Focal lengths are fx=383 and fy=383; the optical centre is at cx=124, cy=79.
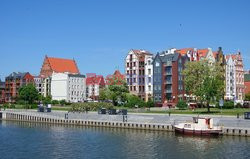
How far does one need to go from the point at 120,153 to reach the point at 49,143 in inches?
555

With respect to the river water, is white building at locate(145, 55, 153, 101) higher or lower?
higher

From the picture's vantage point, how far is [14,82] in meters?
191

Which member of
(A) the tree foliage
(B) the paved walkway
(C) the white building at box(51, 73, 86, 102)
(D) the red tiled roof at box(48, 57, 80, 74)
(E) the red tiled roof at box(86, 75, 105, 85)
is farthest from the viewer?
(E) the red tiled roof at box(86, 75, 105, 85)

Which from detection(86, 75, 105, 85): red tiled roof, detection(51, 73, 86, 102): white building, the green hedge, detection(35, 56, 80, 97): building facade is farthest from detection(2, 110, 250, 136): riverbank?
detection(86, 75, 105, 85): red tiled roof

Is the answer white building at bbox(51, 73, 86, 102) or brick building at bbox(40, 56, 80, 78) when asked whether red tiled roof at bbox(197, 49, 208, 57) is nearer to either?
white building at bbox(51, 73, 86, 102)

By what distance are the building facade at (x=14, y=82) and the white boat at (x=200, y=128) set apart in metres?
130

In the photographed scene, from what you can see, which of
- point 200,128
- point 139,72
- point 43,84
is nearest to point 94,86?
point 43,84

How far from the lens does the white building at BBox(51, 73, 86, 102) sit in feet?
545

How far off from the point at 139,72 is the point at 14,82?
80258 millimetres

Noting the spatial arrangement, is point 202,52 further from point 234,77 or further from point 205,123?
point 205,123

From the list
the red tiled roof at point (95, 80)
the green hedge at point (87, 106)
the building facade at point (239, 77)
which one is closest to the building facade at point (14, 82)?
the red tiled roof at point (95, 80)

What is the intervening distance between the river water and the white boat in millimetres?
1899

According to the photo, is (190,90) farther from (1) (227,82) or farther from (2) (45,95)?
(2) (45,95)

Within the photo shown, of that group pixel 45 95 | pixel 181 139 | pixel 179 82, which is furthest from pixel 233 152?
pixel 45 95
